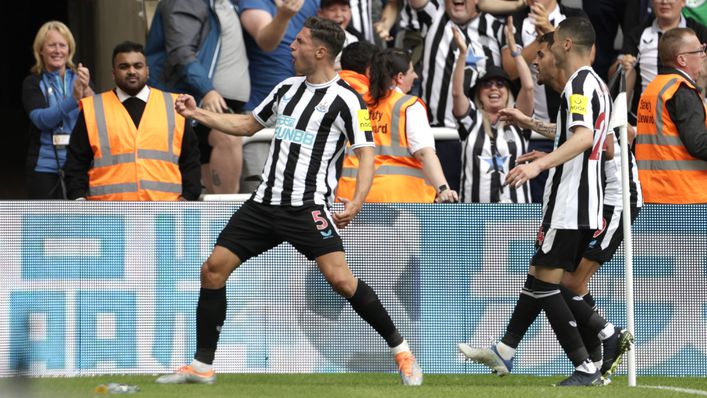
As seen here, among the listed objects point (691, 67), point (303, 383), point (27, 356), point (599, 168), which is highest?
point (691, 67)

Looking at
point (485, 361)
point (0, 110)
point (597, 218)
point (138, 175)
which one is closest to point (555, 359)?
point (485, 361)

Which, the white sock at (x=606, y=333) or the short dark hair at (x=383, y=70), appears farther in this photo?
the short dark hair at (x=383, y=70)

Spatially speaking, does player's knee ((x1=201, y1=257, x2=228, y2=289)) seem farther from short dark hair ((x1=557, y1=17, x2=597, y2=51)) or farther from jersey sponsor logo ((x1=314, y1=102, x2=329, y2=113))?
short dark hair ((x1=557, y1=17, x2=597, y2=51))

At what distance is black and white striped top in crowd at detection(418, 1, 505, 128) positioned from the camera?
11.1m

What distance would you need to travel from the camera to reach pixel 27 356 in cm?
301

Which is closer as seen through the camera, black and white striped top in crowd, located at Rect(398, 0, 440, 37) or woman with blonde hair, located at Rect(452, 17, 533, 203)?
woman with blonde hair, located at Rect(452, 17, 533, 203)

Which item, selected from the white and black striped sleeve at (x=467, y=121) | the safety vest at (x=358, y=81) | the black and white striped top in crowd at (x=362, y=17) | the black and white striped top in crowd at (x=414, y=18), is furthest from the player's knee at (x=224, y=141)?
the black and white striped top in crowd at (x=414, y=18)

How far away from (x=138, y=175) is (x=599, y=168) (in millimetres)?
3338

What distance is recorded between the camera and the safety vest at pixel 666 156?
9180mm

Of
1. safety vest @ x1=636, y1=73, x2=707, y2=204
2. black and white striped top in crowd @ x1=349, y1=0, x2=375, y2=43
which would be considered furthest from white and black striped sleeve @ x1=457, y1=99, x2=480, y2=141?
safety vest @ x1=636, y1=73, x2=707, y2=204

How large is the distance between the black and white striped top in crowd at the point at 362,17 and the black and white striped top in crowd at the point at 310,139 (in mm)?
3461

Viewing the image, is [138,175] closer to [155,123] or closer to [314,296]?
[155,123]

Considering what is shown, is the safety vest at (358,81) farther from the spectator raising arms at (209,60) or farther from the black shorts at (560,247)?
the black shorts at (560,247)

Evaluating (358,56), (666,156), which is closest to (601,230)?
(666,156)
